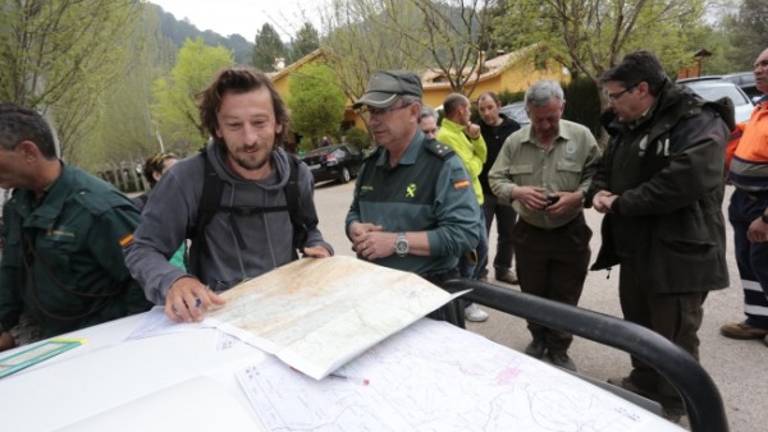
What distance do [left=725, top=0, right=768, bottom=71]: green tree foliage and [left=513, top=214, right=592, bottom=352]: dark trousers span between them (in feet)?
138

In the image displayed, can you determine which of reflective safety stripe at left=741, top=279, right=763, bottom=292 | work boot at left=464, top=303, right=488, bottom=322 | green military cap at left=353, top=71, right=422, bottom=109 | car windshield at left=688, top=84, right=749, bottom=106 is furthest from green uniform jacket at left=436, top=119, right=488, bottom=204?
car windshield at left=688, top=84, right=749, bottom=106

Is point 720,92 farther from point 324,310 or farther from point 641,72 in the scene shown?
point 324,310

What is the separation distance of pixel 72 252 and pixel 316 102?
78.2ft

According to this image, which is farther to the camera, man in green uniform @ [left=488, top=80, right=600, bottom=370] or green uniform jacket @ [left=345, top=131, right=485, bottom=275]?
man in green uniform @ [left=488, top=80, right=600, bottom=370]

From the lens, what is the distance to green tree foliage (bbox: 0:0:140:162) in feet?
18.4

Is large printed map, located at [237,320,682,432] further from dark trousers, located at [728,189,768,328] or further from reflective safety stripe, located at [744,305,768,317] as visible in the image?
reflective safety stripe, located at [744,305,768,317]

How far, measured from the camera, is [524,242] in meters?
3.28

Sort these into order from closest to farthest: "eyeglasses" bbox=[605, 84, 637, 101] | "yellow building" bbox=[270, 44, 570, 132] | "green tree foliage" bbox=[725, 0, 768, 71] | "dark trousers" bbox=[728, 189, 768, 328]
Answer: "eyeglasses" bbox=[605, 84, 637, 101]
"dark trousers" bbox=[728, 189, 768, 328]
"yellow building" bbox=[270, 44, 570, 132]
"green tree foliage" bbox=[725, 0, 768, 71]

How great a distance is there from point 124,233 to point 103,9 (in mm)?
6489

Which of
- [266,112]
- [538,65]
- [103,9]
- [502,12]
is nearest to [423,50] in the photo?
[502,12]

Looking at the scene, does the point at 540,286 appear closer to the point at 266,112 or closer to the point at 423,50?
the point at 266,112

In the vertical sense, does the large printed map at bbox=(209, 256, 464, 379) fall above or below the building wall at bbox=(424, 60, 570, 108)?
below

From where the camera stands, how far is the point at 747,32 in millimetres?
35688

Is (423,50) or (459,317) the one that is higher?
(423,50)
